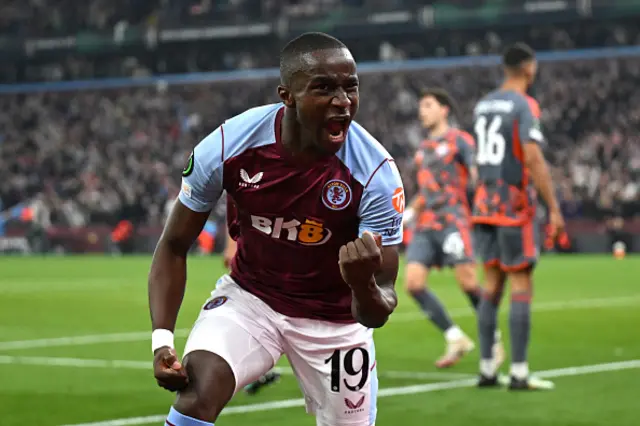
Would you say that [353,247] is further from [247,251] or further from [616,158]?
[616,158]

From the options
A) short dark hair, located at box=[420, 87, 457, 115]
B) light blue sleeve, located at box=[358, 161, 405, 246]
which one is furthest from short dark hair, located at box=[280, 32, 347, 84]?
short dark hair, located at box=[420, 87, 457, 115]

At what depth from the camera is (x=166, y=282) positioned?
14.6 feet

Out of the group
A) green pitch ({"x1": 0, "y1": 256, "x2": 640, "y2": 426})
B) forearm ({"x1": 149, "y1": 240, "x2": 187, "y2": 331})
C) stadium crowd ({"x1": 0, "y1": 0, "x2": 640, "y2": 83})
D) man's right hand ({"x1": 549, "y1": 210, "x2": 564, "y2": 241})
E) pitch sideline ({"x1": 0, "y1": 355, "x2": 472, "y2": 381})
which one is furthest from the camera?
stadium crowd ({"x1": 0, "y1": 0, "x2": 640, "y2": 83})

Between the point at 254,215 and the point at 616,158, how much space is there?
91.2 ft

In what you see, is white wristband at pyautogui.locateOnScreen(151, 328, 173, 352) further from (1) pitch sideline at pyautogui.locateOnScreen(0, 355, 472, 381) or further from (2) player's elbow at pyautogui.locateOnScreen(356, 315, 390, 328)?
(1) pitch sideline at pyautogui.locateOnScreen(0, 355, 472, 381)

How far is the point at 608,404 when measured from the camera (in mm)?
7785

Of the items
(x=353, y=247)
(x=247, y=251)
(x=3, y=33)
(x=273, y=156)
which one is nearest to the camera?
(x=353, y=247)

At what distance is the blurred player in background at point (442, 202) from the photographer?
409 inches

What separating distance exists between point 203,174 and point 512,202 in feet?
15.4

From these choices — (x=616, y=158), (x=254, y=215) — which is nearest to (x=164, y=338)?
(x=254, y=215)

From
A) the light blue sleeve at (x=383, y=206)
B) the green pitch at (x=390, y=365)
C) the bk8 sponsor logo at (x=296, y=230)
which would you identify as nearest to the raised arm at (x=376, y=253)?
the light blue sleeve at (x=383, y=206)

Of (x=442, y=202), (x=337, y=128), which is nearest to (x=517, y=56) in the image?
(x=442, y=202)

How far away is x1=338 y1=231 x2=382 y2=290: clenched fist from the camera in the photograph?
12.0ft

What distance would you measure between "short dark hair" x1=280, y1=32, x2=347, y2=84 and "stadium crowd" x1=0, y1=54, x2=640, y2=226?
84.5 feet
